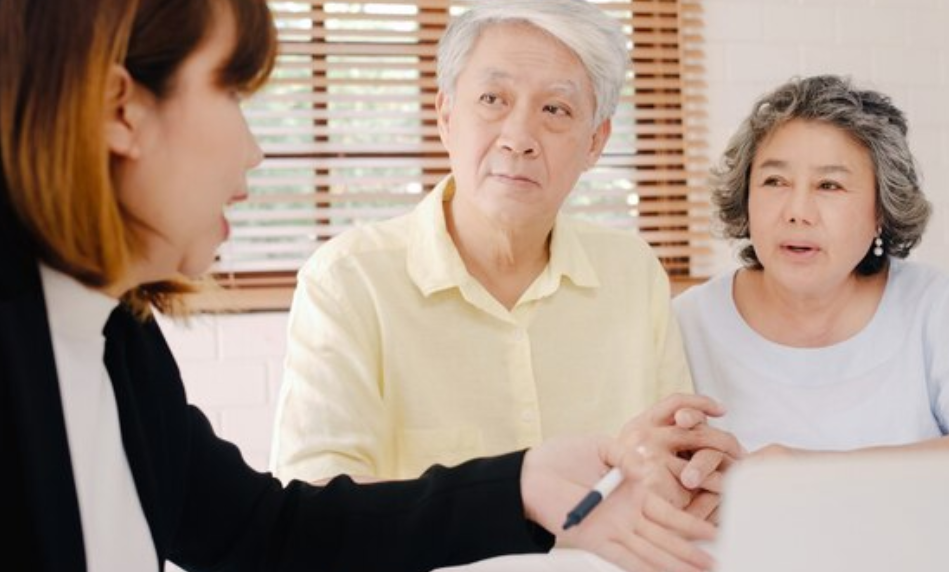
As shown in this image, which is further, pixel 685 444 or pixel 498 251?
pixel 498 251

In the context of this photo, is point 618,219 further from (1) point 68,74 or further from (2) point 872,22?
(1) point 68,74

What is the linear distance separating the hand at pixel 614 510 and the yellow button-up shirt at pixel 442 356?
14.2 inches

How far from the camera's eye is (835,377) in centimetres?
189

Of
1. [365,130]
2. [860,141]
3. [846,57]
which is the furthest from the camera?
[846,57]

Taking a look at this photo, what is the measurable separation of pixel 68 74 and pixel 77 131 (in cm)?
4

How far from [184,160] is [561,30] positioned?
2.93 ft

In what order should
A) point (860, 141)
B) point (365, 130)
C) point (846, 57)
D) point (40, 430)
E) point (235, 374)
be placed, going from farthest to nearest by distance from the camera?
point (846, 57)
point (365, 130)
point (235, 374)
point (860, 141)
point (40, 430)

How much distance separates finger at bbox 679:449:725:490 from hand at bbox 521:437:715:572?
0.19 ft

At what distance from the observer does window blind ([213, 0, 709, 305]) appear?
10.6 ft

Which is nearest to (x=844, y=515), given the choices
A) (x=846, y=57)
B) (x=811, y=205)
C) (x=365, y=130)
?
(x=811, y=205)

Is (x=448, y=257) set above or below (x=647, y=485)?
above

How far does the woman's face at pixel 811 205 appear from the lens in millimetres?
1919

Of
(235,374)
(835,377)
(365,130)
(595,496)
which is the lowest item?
(235,374)

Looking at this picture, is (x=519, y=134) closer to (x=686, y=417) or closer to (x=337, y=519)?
(x=686, y=417)
